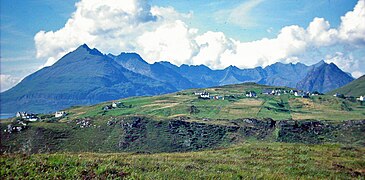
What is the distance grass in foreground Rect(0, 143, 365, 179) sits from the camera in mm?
16891

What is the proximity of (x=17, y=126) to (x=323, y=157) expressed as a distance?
160146mm

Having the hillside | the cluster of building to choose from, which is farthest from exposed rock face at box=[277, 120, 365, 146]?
the cluster of building

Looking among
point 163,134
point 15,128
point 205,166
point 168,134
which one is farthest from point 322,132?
point 205,166

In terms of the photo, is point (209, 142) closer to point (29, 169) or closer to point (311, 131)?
point (311, 131)

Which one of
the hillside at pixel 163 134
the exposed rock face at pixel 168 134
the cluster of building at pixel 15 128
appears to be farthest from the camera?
the cluster of building at pixel 15 128

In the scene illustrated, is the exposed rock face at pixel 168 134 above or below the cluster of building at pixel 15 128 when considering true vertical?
below

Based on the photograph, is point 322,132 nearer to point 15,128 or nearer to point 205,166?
point 15,128

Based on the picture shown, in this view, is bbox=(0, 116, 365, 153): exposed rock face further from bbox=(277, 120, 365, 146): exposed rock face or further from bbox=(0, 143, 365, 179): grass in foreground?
bbox=(0, 143, 365, 179): grass in foreground

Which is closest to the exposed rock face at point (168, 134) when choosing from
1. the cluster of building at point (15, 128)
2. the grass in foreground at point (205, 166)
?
the cluster of building at point (15, 128)

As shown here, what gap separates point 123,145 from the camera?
153 meters

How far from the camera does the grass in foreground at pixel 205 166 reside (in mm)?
16891

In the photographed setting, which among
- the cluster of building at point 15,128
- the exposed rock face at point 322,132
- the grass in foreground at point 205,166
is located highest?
the grass in foreground at point 205,166

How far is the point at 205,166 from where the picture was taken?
75.0 ft

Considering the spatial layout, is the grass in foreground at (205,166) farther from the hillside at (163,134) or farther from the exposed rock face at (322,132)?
the exposed rock face at (322,132)
